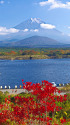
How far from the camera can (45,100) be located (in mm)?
6102

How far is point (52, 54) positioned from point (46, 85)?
97130mm

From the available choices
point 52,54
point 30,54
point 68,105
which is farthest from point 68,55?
point 68,105

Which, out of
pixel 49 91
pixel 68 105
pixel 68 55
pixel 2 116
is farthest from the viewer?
pixel 68 55

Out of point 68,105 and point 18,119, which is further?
point 68,105

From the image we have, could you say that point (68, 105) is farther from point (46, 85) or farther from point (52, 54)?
point (52, 54)

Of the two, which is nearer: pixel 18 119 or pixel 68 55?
pixel 18 119

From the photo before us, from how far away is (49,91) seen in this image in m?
5.93

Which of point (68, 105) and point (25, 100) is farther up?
point (25, 100)

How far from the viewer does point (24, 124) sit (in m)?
6.70

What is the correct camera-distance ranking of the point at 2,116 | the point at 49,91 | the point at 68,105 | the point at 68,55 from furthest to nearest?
1. the point at 68,55
2. the point at 68,105
3. the point at 2,116
4. the point at 49,91

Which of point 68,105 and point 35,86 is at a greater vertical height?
point 35,86

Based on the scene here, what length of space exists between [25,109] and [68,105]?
5.14 meters

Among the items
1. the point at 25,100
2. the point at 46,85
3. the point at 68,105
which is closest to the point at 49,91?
the point at 46,85

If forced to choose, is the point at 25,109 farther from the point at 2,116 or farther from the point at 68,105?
the point at 68,105
